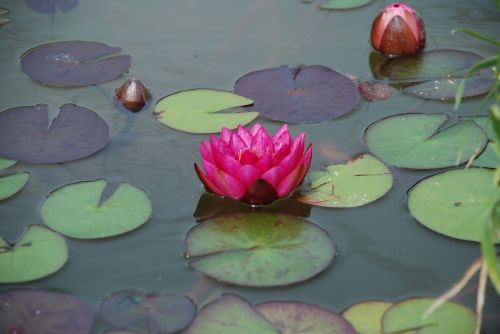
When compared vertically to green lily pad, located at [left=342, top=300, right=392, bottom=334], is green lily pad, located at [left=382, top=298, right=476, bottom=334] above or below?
above

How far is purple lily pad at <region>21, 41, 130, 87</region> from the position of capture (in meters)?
3.38

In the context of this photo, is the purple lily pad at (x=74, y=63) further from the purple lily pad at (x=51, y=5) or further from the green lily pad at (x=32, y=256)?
the green lily pad at (x=32, y=256)

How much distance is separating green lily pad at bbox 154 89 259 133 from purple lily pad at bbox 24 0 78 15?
1.10 meters

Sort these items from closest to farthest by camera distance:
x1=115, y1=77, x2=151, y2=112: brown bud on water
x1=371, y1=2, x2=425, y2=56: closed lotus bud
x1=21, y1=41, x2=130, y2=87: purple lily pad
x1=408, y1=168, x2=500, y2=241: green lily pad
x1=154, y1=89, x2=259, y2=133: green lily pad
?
x1=408, y1=168, x2=500, y2=241: green lily pad
x1=154, y1=89, x2=259, y2=133: green lily pad
x1=115, y1=77, x2=151, y2=112: brown bud on water
x1=21, y1=41, x2=130, y2=87: purple lily pad
x1=371, y1=2, x2=425, y2=56: closed lotus bud

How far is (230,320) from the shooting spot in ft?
6.89

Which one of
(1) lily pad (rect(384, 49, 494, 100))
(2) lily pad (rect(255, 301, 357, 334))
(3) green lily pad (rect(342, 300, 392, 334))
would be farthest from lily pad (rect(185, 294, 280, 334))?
(1) lily pad (rect(384, 49, 494, 100))

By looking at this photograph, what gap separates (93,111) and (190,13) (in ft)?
3.32

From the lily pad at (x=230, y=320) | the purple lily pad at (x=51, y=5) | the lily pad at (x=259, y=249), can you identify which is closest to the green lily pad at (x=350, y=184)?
the lily pad at (x=259, y=249)

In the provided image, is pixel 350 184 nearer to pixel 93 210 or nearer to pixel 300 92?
pixel 300 92

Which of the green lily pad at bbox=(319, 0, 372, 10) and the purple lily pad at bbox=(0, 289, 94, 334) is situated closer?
the purple lily pad at bbox=(0, 289, 94, 334)

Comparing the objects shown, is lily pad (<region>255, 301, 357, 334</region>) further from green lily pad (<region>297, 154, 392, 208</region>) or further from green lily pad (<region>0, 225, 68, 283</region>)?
green lily pad (<region>0, 225, 68, 283</region>)

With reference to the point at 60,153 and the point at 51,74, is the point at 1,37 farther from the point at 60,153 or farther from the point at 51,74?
the point at 60,153

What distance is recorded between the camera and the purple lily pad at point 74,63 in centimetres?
338

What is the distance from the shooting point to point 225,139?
265 cm
